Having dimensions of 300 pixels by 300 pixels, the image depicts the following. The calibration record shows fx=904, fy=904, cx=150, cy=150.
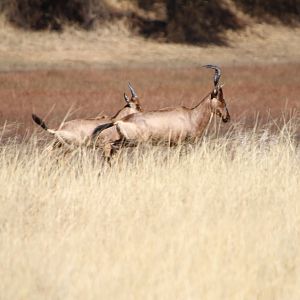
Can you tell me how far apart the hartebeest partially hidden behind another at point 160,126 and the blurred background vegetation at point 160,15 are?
24998 mm

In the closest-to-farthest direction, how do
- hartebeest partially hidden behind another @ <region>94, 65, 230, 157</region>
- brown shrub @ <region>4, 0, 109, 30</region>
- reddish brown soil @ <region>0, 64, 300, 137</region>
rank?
hartebeest partially hidden behind another @ <region>94, 65, 230, 157</region> → reddish brown soil @ <region>0, 64, 300, 137</region> → brown shrub @ <region>4, 0, 109, 30</region>

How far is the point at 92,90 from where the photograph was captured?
23.0m

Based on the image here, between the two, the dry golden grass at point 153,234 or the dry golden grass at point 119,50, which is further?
the dry golden grass at point 119,50

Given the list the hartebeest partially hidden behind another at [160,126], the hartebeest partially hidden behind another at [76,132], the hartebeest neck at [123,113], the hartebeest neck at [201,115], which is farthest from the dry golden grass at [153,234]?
the hartebeest neck at [123,113]

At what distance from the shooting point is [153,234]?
627 cm

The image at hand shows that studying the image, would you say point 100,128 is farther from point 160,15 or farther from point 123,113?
point 160,15

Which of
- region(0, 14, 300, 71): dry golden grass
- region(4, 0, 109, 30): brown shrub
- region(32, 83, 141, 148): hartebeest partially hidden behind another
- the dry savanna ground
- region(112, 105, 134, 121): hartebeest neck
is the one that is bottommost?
region(0, 14, 300, 71): dry golden grass

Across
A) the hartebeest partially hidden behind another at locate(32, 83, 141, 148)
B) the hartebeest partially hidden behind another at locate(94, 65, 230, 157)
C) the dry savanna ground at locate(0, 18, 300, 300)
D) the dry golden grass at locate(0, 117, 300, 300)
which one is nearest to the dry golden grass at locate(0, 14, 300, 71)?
the hartebeest partially hidden behind another at locate(32, 83, 141, 148)

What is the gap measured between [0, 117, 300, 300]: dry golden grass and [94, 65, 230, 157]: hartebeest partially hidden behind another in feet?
6.56

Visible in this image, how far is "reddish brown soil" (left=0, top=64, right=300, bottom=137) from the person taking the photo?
63.8 ft

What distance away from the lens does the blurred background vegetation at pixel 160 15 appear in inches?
1426

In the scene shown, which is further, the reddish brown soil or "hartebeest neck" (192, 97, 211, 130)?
the reddish brown soil

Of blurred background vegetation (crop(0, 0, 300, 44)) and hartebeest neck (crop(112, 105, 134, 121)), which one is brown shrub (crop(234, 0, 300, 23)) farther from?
hartebeest neck (crop(112, 105, 134, 121))

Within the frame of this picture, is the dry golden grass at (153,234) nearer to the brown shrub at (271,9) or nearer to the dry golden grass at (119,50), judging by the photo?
the dry golden grass at (119,50)
